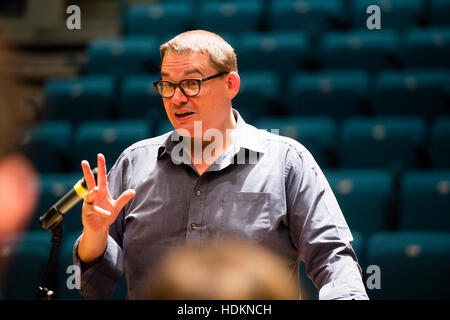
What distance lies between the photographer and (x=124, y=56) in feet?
4.38

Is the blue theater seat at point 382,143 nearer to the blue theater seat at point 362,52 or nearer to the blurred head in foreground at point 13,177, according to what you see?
the blue theater seat at point 362,52

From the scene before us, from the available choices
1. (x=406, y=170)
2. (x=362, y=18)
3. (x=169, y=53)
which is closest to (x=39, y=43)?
(x=362, y=18)

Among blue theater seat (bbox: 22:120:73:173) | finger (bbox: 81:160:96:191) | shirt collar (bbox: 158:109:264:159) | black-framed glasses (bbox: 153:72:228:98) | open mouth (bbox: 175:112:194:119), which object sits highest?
black-framed glasses (bbox: 153:72:228:98)

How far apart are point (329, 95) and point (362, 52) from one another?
0.59 ft

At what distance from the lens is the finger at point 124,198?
1.27ft

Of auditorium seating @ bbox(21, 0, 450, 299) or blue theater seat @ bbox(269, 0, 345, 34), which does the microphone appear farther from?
blue theater seat @ bbox(269, 0, 345, 34)

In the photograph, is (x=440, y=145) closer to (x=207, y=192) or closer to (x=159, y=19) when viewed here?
(x=207, y=192)

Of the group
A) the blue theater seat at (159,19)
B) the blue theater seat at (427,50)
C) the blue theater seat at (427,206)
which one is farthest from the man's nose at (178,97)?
the blue theater seat at (159,19)

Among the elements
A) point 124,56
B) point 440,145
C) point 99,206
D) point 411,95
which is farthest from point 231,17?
point 99,206

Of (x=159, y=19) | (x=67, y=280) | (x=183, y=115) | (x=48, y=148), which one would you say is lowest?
(x=67, y=280)

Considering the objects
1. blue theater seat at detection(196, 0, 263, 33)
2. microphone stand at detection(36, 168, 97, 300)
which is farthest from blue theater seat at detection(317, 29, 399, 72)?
microphone stand at detection(36, 168, 97, 300)

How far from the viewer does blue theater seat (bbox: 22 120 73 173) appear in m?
1.07

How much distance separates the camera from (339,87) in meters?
1.13

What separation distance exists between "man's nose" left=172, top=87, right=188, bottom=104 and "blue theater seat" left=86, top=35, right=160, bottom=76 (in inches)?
35.1
